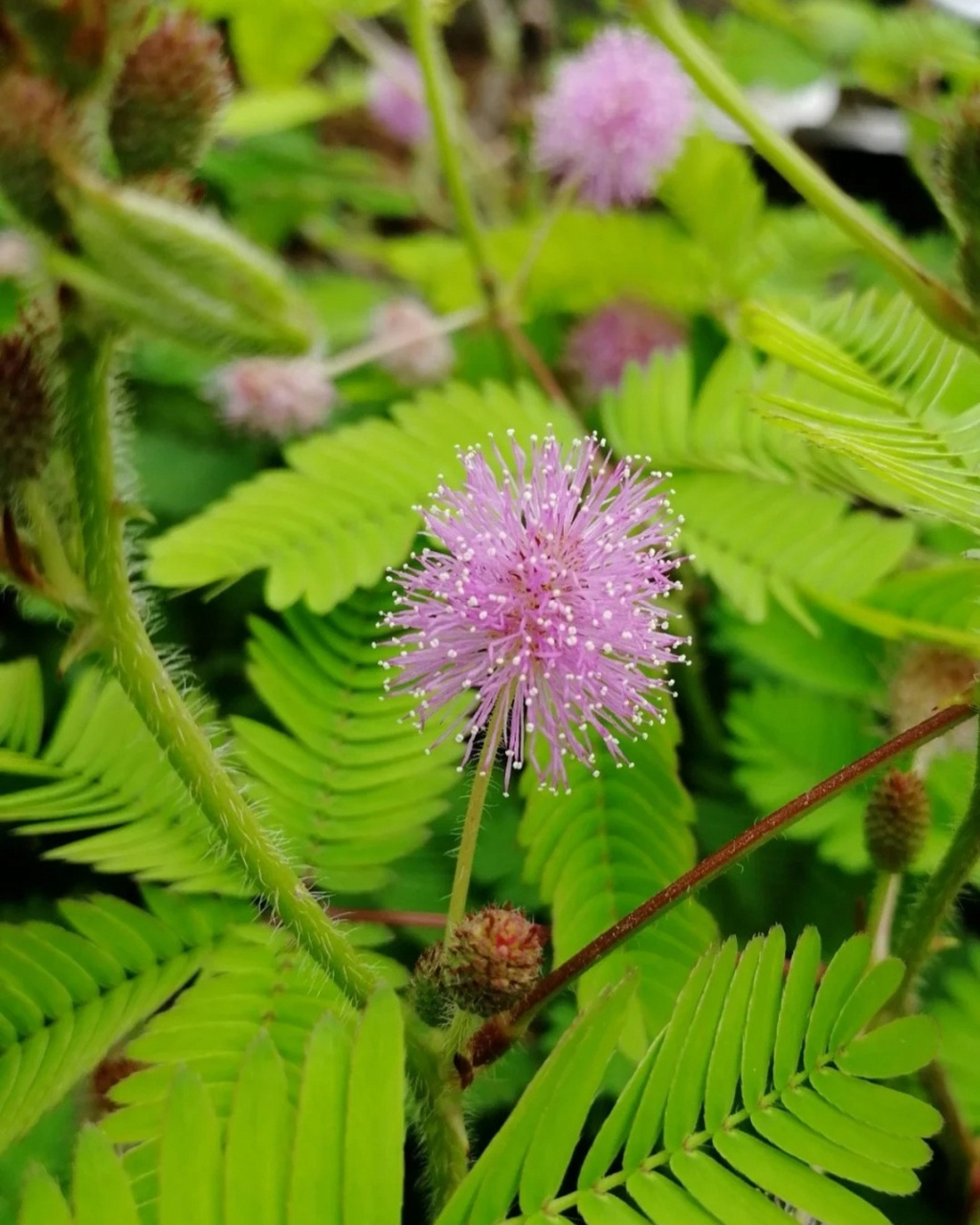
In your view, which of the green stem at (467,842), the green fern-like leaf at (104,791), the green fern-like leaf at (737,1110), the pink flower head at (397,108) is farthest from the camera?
the pink flower head at (397,108)

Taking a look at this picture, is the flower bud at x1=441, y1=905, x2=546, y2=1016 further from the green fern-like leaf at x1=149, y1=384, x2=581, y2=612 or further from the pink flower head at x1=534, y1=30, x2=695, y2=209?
the pink flower head at x1=534, y1=30, x2=695, y2=209

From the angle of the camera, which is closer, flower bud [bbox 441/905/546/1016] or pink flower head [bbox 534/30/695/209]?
flower bud [bbox 441/905/546/1016]

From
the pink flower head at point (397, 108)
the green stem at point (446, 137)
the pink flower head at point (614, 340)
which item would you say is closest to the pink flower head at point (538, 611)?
the green stem at point (446, 137)

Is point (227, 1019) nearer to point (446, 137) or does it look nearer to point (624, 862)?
point (624, 862)

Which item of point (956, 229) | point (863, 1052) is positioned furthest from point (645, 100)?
point (863, 1052)

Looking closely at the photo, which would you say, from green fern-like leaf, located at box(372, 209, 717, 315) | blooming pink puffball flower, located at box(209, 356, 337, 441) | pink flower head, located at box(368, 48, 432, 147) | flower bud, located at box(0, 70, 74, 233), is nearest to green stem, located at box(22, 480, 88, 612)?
flower bud, located at box(0, 70, 74, 233)

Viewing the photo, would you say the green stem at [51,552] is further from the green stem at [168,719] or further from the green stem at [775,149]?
the green stem at [775,149]

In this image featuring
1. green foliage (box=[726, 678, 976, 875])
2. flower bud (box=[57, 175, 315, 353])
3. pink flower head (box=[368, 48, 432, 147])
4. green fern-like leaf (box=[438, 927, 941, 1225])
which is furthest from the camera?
pink flower head (box=[368, 48, 432, 147])
